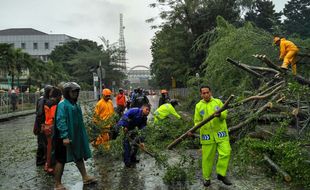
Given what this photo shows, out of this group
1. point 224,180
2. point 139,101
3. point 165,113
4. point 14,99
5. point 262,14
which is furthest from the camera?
point 262,14

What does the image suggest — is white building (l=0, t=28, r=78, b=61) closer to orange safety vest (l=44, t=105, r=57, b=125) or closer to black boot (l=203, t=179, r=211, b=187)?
orange safety vest (l=44, t=105, r=57, b=125)

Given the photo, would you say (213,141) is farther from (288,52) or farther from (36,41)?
(36,41)

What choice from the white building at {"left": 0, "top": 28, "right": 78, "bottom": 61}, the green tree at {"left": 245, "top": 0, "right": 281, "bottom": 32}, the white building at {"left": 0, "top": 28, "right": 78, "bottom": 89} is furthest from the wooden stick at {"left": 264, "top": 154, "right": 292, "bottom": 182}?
the white building at {"left": 0, "top": 28, "right": 78, "bottom": 61}

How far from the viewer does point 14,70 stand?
39.3 m

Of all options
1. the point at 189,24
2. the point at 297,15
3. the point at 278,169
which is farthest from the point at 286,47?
the point at 297,15

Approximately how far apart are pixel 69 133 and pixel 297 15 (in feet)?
186

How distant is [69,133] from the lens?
23.0 ft

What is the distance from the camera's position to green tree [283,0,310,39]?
5292cm

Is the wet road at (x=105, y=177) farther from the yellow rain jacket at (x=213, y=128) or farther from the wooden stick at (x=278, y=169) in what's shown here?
the yellow rain jacket at (x=213, y=128)

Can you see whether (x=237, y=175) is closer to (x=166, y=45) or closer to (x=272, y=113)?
(x=272, y=113)

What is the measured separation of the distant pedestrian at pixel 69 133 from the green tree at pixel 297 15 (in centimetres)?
4858

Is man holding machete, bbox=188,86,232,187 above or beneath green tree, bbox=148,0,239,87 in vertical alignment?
beneath

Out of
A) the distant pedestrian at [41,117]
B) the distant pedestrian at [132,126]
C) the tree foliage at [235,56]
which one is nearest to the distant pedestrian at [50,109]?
the distant pedestrian at [41,117]

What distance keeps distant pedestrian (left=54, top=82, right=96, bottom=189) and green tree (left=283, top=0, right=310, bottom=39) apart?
1912 inches
